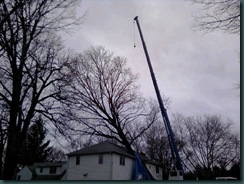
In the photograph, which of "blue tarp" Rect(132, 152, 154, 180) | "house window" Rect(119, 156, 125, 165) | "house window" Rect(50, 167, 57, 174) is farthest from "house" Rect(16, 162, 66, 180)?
"blue tarp" Rect(132, 152, 154, 180)

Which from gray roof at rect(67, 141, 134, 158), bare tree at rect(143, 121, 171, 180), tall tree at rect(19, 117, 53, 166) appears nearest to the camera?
tall tree at rect(19, 117, 53, 166)

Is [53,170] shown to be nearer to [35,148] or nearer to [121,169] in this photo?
[35,148]

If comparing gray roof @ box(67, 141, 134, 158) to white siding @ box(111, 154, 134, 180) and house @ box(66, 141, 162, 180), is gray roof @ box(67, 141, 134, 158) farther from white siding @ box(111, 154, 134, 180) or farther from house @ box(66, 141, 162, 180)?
white siding @ box(111, 154, 134, 180)

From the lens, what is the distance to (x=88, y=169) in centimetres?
481

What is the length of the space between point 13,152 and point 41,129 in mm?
734

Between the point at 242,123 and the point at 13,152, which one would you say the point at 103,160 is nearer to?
the point at 13,152

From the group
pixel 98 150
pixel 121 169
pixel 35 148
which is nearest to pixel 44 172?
pixel 35 148

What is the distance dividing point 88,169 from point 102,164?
0.38 m

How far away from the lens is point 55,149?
5.23m

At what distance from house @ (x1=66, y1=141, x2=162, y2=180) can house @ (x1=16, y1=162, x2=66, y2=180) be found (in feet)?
0.40

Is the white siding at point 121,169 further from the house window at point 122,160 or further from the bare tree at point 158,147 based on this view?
the bare tree at point 158,147

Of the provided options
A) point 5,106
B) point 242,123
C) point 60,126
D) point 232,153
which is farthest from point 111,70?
point 242,123

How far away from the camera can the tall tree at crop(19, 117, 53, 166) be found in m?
4.96

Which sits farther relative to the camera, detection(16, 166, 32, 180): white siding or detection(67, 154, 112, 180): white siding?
detection(67, 154, 112, 180): white siding
